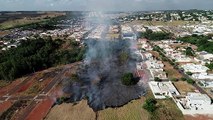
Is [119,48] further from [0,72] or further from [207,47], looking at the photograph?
[0,72]

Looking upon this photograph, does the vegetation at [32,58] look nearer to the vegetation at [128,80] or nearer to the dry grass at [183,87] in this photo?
the vegetation at [128,80]

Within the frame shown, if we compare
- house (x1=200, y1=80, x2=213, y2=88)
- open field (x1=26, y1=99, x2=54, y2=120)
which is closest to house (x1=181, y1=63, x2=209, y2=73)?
house (x1=200, y1=80, x2=213, y2=88)

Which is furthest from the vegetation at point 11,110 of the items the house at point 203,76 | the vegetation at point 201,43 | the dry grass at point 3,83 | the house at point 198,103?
the vegetation at point 201,43

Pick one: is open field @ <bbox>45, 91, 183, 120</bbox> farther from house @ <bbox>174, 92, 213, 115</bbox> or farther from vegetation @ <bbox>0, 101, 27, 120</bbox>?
vegetation @ <bbox>0, 101, 27, 120</bbox>

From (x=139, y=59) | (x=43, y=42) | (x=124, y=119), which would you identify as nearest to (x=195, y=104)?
(x=124, y=119)

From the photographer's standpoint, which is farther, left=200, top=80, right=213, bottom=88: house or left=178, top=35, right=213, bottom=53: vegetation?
left=178, top=35, right=213, bottom=53: vegetation

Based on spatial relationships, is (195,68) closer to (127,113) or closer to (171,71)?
(171,71)
